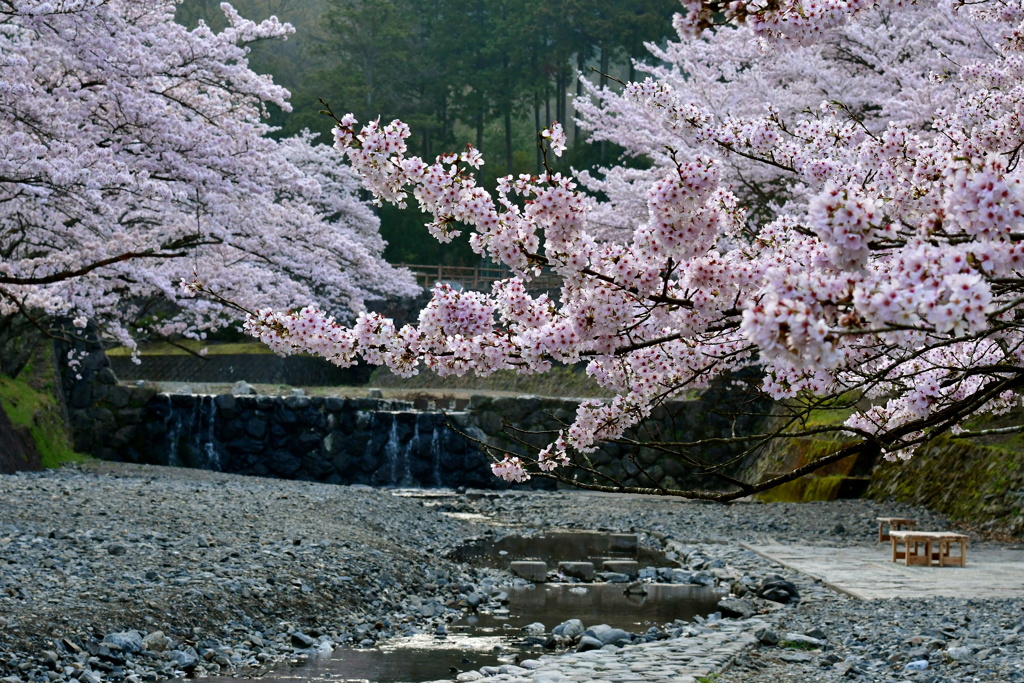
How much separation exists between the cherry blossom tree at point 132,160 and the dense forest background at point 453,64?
1002 inches

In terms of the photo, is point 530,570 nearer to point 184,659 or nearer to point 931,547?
point 931,547

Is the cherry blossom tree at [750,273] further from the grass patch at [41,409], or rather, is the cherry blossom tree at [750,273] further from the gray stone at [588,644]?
the grass patch at [41,409]

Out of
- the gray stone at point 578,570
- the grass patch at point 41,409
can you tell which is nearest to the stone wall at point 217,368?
the grass patch at point 41,409

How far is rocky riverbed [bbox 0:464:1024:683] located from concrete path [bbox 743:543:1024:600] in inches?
12.6

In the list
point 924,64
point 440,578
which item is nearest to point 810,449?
point 924,64

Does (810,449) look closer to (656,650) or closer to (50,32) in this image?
(656,650)

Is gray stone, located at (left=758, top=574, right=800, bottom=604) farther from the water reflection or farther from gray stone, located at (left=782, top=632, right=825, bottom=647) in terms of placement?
gray stone, located at (left=782, top=632, right=825, bottom=647)

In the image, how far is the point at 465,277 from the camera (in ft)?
126

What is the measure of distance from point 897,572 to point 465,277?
29.6 metres

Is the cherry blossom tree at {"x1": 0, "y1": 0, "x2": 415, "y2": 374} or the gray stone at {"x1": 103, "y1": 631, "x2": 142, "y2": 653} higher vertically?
the cherry blossom tree at {"x1": 0, "y1": 0, "x2": 415, "y2": 374}

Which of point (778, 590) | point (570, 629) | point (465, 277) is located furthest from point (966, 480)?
point (465, 277)

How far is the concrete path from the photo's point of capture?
8.54m

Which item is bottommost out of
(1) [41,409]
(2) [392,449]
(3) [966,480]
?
(2) [392,449]

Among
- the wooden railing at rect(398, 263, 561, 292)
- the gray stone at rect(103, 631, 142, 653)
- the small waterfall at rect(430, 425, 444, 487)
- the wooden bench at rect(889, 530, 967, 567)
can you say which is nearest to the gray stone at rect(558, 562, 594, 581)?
the wooden bench at rect(889, 530, 967, 567)
